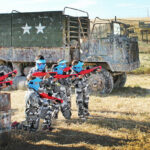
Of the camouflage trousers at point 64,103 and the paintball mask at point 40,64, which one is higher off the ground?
the paintball mask at point 40,64

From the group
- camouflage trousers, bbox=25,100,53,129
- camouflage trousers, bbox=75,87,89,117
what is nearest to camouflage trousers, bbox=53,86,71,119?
camouflage trousers, bbox=75,87,89,117

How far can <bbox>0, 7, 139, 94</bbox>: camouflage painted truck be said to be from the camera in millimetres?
10406

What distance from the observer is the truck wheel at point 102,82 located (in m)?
10.7

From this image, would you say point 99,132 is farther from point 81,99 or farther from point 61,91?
point 61,91

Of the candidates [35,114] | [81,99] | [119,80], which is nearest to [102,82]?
[119,80]

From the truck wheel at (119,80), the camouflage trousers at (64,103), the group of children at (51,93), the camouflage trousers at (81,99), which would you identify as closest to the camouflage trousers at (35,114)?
the group of children at (51,93)

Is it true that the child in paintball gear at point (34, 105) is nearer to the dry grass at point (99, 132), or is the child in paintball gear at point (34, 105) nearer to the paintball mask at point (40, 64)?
the dry grass at point (99, 132)

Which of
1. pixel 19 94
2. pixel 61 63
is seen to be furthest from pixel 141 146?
pixel 19 94

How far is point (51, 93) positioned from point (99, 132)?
1446mm

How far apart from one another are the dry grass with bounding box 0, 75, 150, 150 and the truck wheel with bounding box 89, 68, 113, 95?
167 cm

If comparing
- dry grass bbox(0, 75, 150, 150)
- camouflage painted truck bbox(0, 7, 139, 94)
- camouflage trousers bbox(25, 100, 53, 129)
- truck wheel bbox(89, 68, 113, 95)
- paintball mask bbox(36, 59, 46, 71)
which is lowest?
dry grass bbox(0, 75, 150, 150)

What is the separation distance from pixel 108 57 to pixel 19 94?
3.77m

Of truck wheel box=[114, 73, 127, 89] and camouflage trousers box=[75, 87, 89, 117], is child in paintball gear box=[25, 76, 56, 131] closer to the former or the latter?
camouflage trousers box=[75, 87, 89, 117]

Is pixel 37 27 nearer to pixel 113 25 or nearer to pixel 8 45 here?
pixel 8 45
